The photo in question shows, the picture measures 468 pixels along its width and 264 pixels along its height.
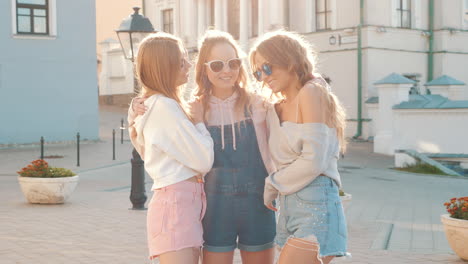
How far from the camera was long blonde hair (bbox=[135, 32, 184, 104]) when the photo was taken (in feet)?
11.6

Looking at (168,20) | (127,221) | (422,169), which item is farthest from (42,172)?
(168,20)

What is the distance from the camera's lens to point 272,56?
137 inches

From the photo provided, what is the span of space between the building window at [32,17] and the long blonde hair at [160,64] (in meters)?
21.9

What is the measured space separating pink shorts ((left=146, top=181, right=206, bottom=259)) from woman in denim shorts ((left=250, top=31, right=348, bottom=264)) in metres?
0.39

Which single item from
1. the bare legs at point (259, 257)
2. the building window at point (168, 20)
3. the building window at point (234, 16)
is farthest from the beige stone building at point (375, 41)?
the bare legs at point (259, 257)

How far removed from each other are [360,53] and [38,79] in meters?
12.0

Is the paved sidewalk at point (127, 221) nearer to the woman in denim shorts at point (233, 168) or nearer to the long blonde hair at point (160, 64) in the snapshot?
the woman in denim shorts at point (233, 168)

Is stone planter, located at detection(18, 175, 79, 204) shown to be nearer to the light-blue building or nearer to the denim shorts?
the denim shorts

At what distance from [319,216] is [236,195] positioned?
1.68ft

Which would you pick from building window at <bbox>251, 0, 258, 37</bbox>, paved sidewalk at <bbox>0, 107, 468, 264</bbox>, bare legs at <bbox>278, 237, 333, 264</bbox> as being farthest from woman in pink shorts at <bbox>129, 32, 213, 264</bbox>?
building window at <bbox>251, 0, 258, 37</bbox>

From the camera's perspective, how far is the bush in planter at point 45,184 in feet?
35.1

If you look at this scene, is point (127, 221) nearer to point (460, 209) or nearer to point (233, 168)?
point (460, 209)

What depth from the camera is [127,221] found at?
9180 millimetres

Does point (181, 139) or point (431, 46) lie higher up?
point (431, 46)
